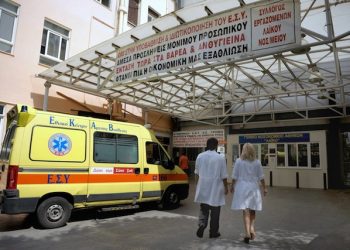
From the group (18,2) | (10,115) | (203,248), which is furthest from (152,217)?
(18,2)

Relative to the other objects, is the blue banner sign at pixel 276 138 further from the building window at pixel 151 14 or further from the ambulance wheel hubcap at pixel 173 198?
the ambulance wheel hubcap at pixel 173 198

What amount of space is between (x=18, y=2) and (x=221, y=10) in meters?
7.81

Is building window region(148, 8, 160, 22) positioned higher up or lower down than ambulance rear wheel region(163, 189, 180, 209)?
→ higher up

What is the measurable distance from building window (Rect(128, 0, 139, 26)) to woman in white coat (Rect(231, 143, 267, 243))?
1286cm

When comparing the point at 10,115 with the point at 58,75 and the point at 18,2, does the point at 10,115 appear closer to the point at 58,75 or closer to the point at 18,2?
the point at 58,75

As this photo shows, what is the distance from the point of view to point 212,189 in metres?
5.39

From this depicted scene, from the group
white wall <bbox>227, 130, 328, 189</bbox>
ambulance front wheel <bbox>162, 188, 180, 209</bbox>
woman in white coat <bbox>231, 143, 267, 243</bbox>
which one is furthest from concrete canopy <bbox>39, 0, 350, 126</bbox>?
ambulance front wheel <bbox>162, 188, 180, 209</bbox>

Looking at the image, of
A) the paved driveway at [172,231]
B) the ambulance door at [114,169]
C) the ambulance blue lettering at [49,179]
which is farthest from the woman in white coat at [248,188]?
the ambulance blue lettering at [49,179]

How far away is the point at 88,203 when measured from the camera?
6.82 m

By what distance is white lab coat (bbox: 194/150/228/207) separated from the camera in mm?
5359

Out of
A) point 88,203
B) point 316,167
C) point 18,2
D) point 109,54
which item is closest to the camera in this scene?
point 88,203

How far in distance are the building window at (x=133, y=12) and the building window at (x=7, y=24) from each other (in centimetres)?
656

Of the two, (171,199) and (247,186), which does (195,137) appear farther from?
(247,186)

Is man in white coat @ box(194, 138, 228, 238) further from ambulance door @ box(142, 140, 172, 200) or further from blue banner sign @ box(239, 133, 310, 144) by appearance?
blue banner sign @ box(239, 133, 310, 144)
